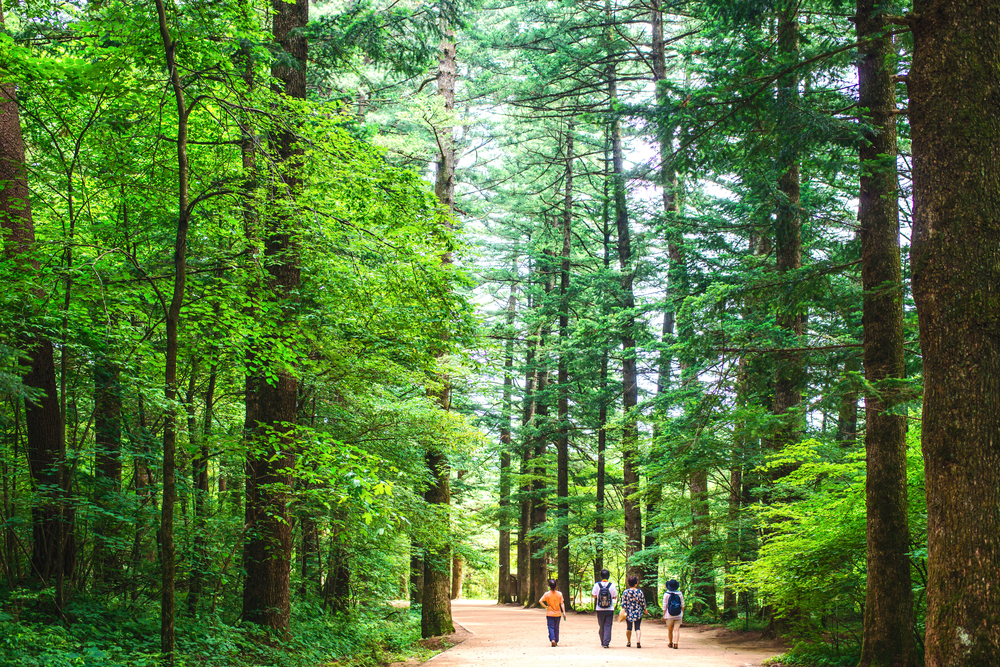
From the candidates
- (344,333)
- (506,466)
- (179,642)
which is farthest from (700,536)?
(506,466)

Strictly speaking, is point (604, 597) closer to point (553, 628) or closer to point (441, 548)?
point (553, 628)

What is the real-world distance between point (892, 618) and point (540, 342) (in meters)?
22.2

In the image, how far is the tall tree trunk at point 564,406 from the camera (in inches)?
914

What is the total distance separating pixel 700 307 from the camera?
10.3 m

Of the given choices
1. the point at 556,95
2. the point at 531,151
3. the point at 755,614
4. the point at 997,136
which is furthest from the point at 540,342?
the point at 997,136

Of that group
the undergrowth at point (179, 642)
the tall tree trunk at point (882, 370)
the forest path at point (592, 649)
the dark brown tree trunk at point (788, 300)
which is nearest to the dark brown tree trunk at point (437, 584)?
the forest path at point (592, 649)

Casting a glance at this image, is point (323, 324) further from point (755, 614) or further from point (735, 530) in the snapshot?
point (755, 614)

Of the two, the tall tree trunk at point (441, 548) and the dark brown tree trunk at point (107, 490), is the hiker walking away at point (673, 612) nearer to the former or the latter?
the tall tree trunk at point (441, 548)

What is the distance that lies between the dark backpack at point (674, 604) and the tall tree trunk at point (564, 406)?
9.47 meters

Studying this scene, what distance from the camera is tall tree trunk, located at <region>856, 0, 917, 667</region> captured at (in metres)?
7.19

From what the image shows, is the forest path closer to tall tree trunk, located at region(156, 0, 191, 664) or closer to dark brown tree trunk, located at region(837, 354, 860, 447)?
dark brown tree trunk, located at region(837, 354, 860, 447)

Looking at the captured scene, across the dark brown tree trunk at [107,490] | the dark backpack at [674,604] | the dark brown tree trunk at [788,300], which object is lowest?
the dark backpack at [674,604]

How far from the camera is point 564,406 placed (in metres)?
24.9

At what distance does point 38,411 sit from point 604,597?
1023 cm
